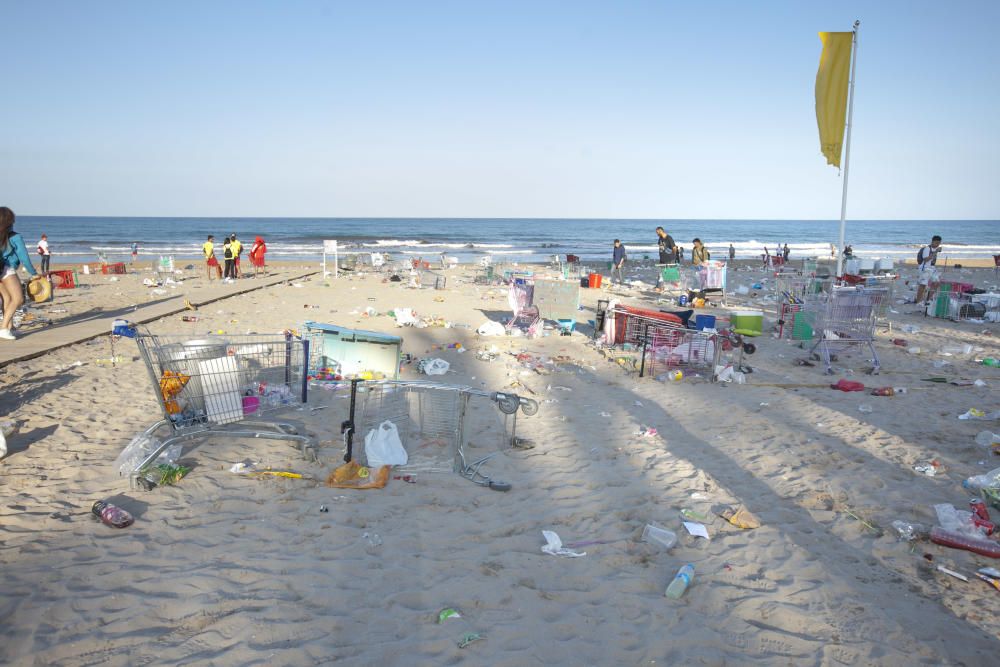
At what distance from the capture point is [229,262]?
1964cm

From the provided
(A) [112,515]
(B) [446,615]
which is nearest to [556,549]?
(B) [446,615]

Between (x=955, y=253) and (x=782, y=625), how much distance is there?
52893 mm

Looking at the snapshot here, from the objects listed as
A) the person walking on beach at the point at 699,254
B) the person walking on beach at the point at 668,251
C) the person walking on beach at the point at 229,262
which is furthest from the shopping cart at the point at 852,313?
the person walking on beach at the point at 229,262

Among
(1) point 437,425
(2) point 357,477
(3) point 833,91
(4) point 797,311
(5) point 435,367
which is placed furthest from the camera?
(3) point 833,91

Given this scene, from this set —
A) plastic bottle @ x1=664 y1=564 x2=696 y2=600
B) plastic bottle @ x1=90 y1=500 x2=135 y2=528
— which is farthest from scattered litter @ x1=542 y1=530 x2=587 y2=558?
plastic bottle @ x1=90 y1=500 x2=135 y2=528

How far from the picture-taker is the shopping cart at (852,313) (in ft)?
29.3

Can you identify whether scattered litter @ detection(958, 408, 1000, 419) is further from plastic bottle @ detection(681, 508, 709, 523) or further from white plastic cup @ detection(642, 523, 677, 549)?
white plastic cup @ detection(642, 523, 677, 549)

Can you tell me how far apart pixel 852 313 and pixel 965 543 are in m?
5.91

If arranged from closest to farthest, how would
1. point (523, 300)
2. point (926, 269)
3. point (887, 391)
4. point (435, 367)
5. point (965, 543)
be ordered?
1. point (965, 543)
2. point (887, 391)
3. point (435, 367)
4. point (523, 300)
5. point (926, 269)

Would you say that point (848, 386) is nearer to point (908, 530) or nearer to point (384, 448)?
point (908, 530)

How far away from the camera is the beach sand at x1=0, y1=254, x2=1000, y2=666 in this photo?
10.2 ft

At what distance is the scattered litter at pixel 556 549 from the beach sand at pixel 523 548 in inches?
2.2

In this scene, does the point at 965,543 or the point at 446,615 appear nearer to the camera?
the point at 446,615

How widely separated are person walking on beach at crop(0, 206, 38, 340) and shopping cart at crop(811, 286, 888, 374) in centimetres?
1145
